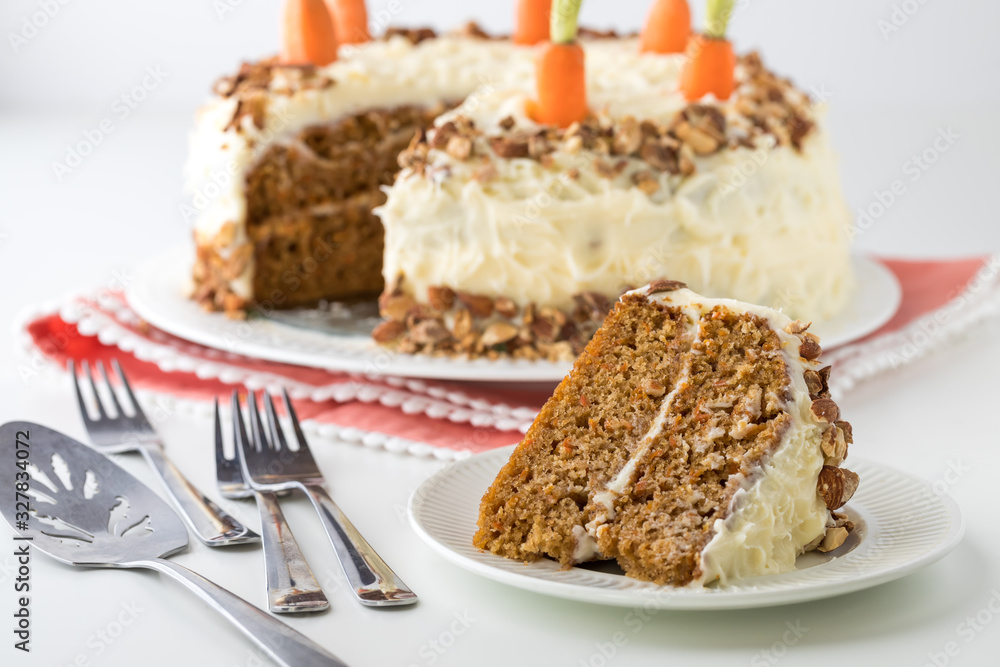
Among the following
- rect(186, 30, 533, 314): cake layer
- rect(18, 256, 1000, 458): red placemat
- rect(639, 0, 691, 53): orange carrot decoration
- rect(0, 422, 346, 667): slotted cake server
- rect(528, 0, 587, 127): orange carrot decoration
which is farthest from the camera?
rect(639, 0, 691, 53): orange carrot decoration

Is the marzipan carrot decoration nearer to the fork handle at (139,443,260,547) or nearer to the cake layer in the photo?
the cake layer

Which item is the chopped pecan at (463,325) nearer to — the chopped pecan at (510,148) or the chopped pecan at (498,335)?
the chopped pecan at (498,335)

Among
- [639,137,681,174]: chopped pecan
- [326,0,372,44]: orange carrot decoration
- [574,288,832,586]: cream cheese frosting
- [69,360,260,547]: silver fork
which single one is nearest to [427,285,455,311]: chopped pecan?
[639,137,681,174]: chopped pecan

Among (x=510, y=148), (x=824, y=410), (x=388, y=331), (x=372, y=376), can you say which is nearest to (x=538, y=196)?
(x=510, y=148)

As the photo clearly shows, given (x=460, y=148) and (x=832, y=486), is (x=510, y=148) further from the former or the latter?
(x=832, y=486)

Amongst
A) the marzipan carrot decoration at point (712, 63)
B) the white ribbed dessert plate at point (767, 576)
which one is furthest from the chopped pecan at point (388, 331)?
the marzipan carrot decoration at point (712, 63)

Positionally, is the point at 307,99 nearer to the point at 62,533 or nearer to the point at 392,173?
the point at 392,173

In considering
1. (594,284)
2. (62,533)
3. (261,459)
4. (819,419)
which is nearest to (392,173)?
Result: (594,284)
